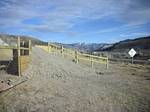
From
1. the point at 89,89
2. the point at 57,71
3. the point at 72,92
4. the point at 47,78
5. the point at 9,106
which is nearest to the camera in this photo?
the point at 9,106

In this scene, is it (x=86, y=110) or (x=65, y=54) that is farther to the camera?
(x=65, y=54)

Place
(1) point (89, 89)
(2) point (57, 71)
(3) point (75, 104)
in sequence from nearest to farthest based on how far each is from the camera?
(3) point (75, 104), (1) point (89, 89), (2) point (57, 71)

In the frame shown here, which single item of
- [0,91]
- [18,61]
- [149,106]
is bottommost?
[149,106]

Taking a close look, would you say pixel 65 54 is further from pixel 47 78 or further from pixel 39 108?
pixel 39 108

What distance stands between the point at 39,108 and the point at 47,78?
4.59m

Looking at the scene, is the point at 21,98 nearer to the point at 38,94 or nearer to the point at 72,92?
the point at 38,94

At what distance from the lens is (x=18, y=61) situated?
39.2 ft

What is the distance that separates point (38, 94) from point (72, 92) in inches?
63.9

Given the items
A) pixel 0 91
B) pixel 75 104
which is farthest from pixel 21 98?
pixel 75 104

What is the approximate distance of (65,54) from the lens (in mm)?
26297

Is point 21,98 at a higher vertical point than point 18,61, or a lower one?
lower

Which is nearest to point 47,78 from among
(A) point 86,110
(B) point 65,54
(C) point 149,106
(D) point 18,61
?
(D) point 18,61

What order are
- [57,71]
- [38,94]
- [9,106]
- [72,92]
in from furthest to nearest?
1. [57,71]
2. [72,92]
3. [38,94]
4. [9,106]

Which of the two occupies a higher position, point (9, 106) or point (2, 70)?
point (2, 70)
